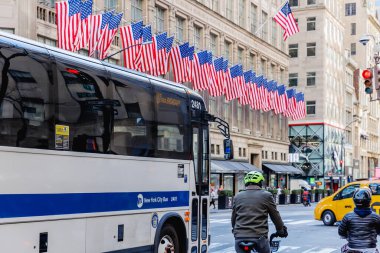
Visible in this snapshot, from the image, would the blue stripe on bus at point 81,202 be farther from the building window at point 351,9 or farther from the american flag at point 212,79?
the building window at point 351,9

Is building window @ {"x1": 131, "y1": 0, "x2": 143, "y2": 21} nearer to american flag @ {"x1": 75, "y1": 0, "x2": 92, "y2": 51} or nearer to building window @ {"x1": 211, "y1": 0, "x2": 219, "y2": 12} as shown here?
american flag @ {"x1": 75, "y1": 0, "x2": 92, "y2": 51}

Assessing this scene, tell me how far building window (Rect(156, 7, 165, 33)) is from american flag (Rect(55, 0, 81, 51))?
1719 centimetres

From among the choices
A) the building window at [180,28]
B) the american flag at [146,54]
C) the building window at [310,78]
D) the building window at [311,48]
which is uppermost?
the building window at [311,48]

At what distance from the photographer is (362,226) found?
27.8 ft

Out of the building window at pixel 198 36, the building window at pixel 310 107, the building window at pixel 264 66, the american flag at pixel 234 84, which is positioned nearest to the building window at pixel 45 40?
the american flag at pixel 234 84

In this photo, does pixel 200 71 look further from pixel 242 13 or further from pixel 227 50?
pixel 242 13

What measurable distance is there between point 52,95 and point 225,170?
142 feet

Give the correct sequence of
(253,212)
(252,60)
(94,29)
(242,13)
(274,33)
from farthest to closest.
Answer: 1. (274,33)
2. (252,60)
3. (242,13)
4. (94,29)
5. (253,212)

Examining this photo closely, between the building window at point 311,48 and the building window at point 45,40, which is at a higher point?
the building window at point 311,48

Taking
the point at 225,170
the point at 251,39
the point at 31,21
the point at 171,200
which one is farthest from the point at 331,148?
the point at 171,200

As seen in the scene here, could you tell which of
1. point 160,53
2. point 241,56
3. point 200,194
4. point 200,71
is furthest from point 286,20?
point 200,194

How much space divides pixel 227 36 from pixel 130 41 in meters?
26.7

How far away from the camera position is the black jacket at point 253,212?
8.41 metres

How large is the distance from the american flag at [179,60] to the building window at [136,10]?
16.3 feet
